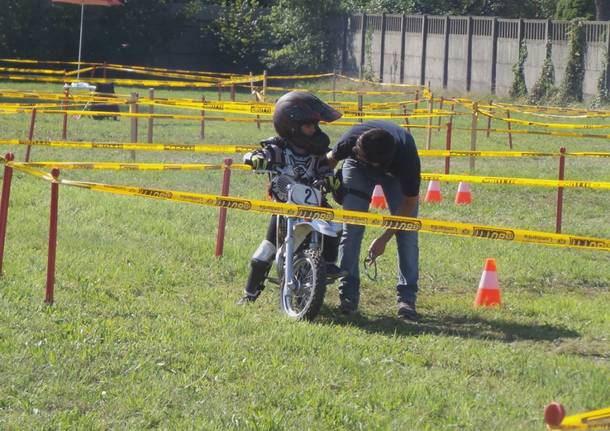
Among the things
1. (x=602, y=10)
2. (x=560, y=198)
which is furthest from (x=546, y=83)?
(x=560, y=198)

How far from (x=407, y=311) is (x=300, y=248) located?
91cm

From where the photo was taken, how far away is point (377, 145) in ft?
28.4

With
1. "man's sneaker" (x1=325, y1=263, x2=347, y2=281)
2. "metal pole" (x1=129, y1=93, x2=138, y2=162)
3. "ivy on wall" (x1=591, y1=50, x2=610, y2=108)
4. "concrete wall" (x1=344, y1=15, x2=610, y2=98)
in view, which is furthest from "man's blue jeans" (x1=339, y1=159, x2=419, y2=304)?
"concrete wall" (x1=344, y1=15, x2=610, y2=98)

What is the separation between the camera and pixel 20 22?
42.7 m

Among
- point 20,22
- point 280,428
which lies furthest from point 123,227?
point 20,22

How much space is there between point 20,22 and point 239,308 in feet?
117

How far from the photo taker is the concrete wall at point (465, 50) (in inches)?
1431

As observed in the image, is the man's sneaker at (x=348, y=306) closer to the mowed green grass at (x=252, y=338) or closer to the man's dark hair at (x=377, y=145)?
the mowed green grass at (x=252, y=338)

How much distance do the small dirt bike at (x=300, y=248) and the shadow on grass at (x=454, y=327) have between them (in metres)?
0.24

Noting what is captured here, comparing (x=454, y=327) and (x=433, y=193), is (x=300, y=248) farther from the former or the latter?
(x=433, y=193)

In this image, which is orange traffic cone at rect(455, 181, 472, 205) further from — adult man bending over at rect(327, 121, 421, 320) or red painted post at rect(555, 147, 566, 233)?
adult man bending over at rect(327, 121, 421, 320)

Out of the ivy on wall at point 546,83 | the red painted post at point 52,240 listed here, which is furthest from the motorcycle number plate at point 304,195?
the ivy on wall at point 546,83

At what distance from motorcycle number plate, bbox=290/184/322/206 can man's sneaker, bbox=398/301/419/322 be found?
104 cm

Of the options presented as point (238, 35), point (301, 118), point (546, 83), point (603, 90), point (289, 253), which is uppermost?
point (238, 35)
